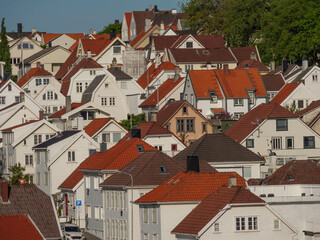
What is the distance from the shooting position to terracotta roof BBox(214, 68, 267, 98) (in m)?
126

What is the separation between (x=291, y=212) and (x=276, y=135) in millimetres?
31723

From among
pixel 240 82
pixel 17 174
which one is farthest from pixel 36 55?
pixel 17 174

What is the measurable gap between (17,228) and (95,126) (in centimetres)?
4703

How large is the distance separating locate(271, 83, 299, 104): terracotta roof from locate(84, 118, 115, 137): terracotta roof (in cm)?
1844

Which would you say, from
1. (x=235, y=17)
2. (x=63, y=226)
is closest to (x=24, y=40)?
(x=235, y=17)

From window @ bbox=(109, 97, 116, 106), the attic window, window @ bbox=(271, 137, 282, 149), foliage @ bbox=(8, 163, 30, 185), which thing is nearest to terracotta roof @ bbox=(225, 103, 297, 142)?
window @ bbox=(271, 137, 282, 149)

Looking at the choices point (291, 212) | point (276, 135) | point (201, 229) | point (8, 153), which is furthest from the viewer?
point (8, 153)

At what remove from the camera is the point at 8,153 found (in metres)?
120

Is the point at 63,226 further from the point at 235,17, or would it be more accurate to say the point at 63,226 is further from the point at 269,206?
the point at 235,17

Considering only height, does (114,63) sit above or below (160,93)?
above

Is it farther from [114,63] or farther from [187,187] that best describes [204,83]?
[187,187]

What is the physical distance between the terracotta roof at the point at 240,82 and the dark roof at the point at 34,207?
167 feet

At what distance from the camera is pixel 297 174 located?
8756cm

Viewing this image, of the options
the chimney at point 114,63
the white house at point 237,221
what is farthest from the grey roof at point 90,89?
the white house at point 237,221
